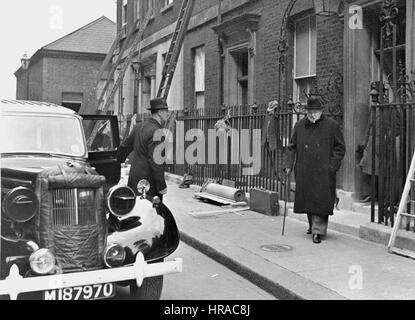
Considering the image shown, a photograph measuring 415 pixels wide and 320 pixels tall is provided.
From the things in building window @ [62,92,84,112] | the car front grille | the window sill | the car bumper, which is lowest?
the car bumper

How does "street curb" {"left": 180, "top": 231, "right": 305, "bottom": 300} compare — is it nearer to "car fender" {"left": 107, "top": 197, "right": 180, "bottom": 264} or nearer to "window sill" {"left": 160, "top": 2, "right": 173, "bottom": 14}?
"car fender" {"left": 107, "top": 197, "right": 180, "bottom": 264}

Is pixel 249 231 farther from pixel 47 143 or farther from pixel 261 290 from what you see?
pixel 47 143

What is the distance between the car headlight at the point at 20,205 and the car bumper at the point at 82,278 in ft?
1.81

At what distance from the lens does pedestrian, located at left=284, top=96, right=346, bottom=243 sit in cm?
677

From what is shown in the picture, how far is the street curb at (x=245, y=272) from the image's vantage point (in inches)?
192

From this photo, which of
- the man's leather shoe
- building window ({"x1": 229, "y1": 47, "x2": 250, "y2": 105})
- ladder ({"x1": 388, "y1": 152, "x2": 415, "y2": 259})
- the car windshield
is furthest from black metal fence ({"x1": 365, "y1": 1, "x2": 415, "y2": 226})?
building window ({"x1": 229, "y1": 47, "x2": 250, "y2": 105})

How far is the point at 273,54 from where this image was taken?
1105 cm

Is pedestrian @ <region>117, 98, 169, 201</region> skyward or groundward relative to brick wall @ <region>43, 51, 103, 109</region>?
groundward

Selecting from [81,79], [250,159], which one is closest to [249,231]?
[250,159]

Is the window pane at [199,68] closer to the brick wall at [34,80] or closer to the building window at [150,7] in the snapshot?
the building window at [150,7]

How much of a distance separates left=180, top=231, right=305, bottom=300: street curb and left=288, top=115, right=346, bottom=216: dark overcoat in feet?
4.51

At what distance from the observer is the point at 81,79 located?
36344mm

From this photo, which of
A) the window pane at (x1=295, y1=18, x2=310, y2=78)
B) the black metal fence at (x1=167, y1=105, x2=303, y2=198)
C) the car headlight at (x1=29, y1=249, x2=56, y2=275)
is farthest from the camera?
the window pane at (x1=295, y1=18, x2=310, y2=78)
